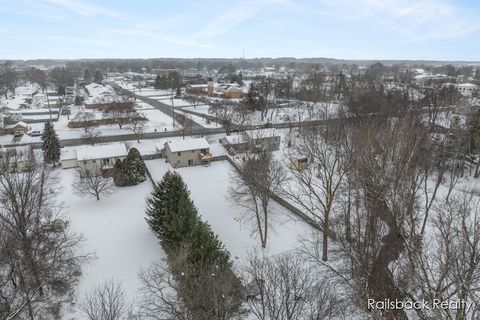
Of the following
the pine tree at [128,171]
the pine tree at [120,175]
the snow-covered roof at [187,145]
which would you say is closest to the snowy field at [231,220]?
the pine tree at [128,171]

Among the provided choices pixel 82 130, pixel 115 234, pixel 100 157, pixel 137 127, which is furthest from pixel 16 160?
pixel 82 130

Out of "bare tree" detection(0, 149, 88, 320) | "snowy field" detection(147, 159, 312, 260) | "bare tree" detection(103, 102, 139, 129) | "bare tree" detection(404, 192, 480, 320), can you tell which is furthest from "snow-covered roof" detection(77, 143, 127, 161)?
"bare tree" detection(404, 192, 480, 320)

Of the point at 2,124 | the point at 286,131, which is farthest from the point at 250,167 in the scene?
the point at 2,124

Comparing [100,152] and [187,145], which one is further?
[187,145]

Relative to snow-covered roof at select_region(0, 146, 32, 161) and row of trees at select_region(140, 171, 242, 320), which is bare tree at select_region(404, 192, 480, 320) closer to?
row of trees at select_region(140, 171, 242, 320)

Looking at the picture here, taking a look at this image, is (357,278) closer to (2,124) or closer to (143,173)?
(143,173)

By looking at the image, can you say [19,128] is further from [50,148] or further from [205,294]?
[205,294]
